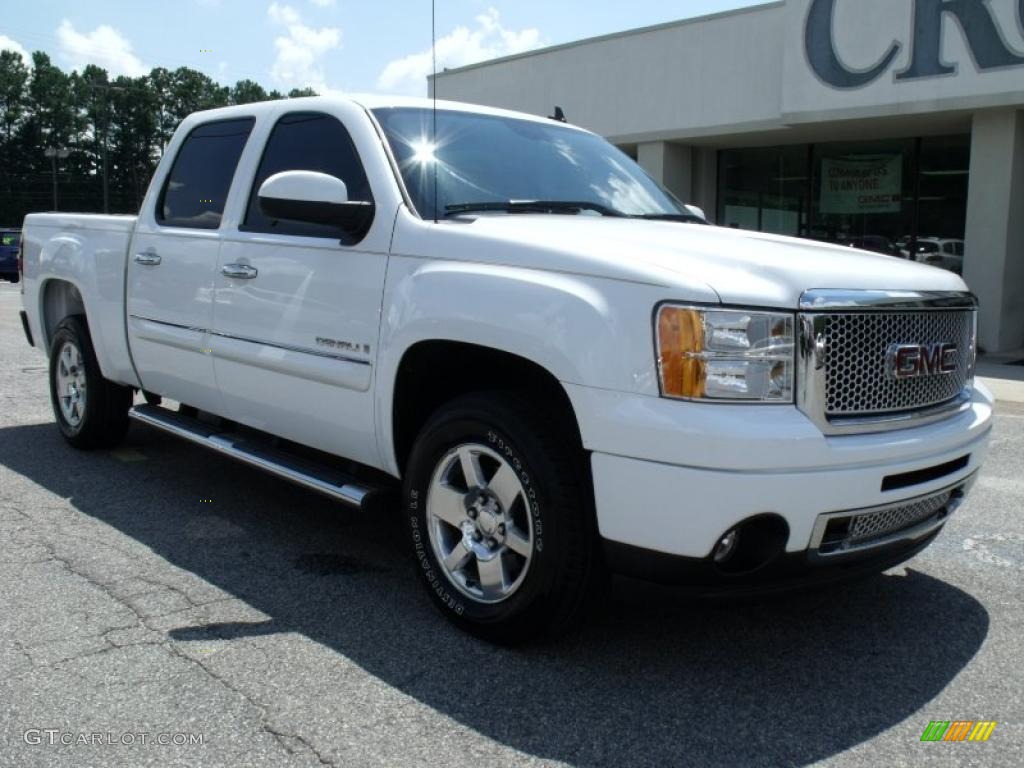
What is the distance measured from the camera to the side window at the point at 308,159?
420cm

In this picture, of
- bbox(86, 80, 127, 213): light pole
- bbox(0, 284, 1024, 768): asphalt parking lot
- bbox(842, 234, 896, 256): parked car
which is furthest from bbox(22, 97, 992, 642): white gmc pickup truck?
bbox(86, 80, 127, 213): light pole

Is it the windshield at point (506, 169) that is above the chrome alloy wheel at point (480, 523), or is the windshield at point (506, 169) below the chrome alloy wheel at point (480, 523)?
above

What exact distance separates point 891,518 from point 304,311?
2430 mm

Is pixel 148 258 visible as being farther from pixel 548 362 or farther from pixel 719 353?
pixel 719 353

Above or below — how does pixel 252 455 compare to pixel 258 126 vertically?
below

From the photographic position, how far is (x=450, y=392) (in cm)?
389

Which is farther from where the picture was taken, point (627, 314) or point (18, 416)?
point (18, 416)

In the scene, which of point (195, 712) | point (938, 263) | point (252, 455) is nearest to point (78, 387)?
point (252, 455)

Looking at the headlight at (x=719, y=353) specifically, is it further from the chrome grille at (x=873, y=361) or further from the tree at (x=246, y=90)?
the tree at (x=246, y=90)

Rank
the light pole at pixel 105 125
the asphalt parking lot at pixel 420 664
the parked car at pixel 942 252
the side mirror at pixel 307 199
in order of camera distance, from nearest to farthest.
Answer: the asphalt parking lot at pixel 420 664 → the side mirror at pixel 307 199 → the parked car at pixel 942 252 → the light pole at pixel 105 125

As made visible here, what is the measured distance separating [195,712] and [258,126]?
2936 mm

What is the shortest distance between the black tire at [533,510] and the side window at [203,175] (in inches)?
83.4

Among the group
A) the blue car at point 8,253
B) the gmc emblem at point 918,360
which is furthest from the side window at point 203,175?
the blue car at point 8,253

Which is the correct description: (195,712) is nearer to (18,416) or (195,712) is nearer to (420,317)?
(420,317)
